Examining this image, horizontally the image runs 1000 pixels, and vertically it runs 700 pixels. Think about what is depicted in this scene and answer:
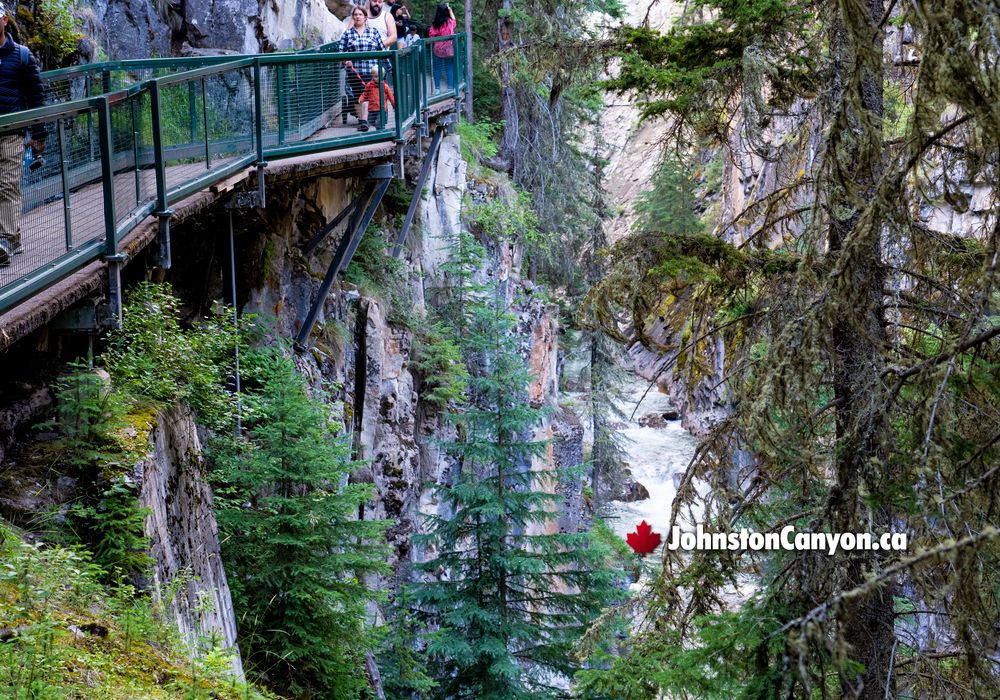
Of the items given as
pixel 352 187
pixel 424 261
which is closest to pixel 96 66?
pixel 352 187

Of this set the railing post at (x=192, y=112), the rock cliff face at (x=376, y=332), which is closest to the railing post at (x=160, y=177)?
the railing post at (x=192, y=112)

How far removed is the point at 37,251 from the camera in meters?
5.52

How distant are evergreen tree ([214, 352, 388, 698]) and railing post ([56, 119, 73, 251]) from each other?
262cm

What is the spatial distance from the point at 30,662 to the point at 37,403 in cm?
220

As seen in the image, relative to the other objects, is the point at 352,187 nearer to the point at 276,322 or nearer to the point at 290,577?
the point at 276,322

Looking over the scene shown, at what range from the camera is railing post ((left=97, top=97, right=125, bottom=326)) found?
6.01 meters

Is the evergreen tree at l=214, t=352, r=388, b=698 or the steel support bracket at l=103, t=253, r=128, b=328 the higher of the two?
the steel support bracket at l=103, t=253, r=128, b=328

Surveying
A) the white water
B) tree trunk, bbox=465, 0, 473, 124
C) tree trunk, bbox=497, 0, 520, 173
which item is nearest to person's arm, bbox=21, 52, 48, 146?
tree trunk, bbox=465, 0, 473, 124

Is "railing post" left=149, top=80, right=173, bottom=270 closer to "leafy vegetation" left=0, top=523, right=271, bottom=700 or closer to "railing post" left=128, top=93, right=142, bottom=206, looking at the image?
"railing post" left=128, top=93, right=142, bottom=206

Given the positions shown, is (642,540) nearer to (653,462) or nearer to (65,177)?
(653,462)

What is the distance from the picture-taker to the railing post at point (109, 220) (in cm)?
601

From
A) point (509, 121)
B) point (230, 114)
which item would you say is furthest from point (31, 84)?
point (509, 121)

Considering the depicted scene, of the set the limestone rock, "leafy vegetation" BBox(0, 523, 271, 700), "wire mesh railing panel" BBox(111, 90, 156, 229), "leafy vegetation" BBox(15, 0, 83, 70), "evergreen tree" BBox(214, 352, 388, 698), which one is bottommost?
the limestone rock

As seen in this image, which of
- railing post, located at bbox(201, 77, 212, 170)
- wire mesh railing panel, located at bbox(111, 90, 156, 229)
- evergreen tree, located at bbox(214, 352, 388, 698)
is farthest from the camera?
railing post, located at bbox(201, 77, 212, 170)
